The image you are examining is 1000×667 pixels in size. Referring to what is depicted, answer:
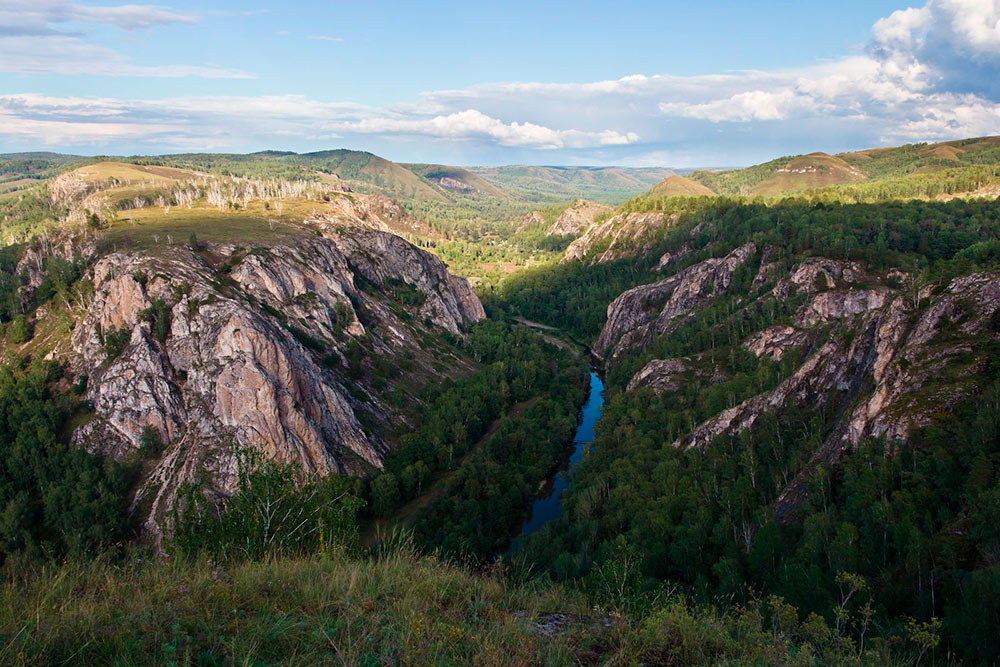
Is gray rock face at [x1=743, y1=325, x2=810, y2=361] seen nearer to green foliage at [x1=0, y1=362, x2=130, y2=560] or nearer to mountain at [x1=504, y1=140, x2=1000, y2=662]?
mountain at [x1=504, y1=140, x2=1000, y2=662]

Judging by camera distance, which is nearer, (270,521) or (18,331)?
(270,521)

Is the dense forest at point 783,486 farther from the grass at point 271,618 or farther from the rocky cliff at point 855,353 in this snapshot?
the grass at point 271,618

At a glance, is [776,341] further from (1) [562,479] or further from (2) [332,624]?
(2) [332,624]

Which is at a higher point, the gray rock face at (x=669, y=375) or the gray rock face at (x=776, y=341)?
the gray rock face at (x=776, y=341)

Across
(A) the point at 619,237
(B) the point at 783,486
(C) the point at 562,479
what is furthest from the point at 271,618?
(A) the point at 619,237

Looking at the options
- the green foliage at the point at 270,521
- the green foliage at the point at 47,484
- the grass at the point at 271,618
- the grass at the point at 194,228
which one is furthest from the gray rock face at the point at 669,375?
the grass at the point at 271,618

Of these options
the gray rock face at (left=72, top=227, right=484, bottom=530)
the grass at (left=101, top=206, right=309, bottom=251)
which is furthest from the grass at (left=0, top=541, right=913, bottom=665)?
the grass at (left=101, top=206, right=309, bottom=251)
